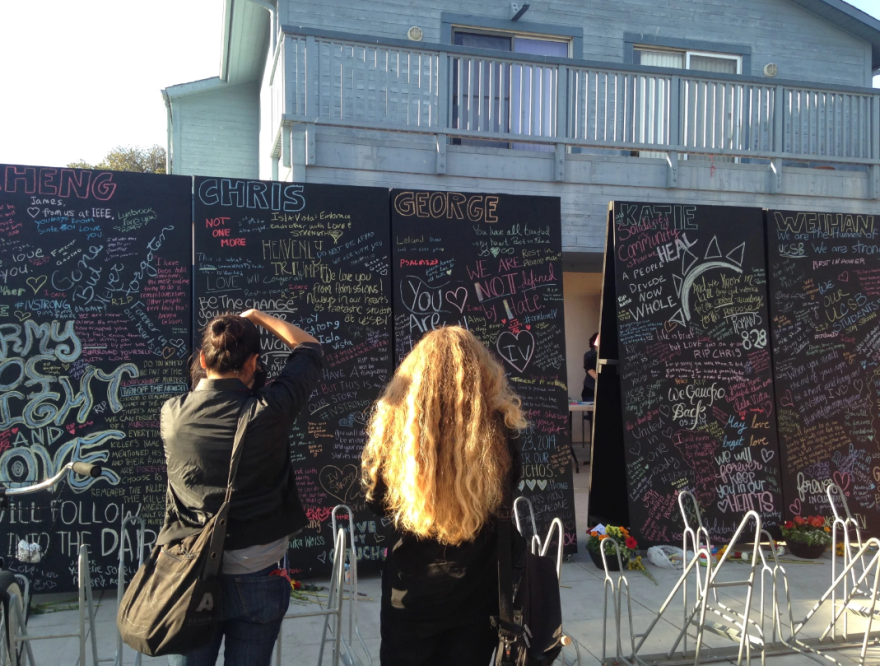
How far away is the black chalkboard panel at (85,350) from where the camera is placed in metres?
4.66

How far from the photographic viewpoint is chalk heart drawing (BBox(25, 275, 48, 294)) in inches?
187

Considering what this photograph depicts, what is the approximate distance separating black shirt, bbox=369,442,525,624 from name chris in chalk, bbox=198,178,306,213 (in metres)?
3.31

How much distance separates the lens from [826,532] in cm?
584

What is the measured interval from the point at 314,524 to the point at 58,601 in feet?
5.74

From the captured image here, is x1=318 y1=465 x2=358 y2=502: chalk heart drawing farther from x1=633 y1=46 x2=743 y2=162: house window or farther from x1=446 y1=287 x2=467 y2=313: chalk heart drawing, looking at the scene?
x1=633 y1=46 x2=743 y2=162: house window

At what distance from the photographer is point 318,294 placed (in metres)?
5.23

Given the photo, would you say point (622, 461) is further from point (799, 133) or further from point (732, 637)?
point (799, 133)

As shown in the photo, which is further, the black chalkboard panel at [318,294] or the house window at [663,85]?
the house window at [663,85]

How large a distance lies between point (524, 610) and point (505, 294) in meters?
3.51

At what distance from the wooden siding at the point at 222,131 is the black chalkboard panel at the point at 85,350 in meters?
8.56

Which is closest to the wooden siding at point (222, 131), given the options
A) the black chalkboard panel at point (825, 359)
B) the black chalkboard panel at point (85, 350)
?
the black chalkboard panel at point (85, 350)

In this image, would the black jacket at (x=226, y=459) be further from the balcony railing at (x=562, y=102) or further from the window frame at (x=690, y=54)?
the window frame at (x=690, y=54)

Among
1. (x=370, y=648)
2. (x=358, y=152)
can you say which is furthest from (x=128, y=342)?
(x=358, y=152)

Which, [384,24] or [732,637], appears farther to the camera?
[384,24]
